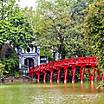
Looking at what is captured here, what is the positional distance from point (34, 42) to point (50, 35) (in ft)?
14.2

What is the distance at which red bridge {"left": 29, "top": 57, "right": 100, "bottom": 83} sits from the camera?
59.8 m

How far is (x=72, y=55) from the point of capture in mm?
75375

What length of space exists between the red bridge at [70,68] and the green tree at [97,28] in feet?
58.2

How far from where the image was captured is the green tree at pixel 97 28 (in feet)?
122

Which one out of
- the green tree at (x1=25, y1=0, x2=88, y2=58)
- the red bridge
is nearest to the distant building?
the red bridge

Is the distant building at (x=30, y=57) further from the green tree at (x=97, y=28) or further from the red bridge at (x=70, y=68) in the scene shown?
the green tree at (x=97, y=28)

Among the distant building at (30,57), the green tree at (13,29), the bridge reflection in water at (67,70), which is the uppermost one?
the green tree at (13,29)

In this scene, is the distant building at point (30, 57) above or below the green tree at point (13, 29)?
below

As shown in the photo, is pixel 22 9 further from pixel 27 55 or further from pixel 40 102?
pixel 40 102

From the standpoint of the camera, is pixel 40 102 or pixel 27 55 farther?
pixel 27 55

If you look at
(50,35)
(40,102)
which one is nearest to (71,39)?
(50,35)

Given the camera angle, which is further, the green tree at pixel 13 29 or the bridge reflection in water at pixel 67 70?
the green tree at pixel 13 29

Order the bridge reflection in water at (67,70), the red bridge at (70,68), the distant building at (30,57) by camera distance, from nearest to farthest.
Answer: the red bridge at (70,68) < the bridge reflection in water at (67,70) < the distant building at (30,57)

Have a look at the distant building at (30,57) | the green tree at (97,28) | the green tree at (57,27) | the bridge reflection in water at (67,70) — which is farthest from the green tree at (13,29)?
the green tree at (97,28)
